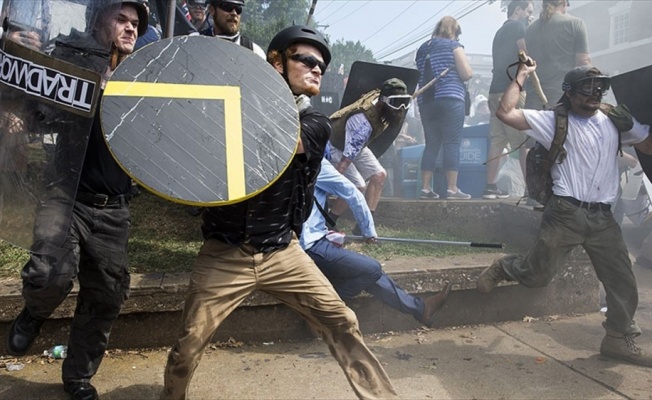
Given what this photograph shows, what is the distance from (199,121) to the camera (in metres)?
2.01

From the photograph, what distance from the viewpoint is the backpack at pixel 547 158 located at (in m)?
3.51

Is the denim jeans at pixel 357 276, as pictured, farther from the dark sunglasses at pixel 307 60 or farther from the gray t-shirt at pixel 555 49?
the gray t-shirt at pixel 555 49

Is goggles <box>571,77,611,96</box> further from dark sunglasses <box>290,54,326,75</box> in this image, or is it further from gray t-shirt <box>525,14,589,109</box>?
gray t-shirt <box>525,14,589,109</box>

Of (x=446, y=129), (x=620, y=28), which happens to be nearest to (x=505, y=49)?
(x=446, y=129)

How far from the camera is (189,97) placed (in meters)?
2.03

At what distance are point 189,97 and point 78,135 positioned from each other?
0.49 meters

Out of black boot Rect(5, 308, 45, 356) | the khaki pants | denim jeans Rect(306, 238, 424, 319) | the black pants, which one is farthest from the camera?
denim jeans Rect(306, 238, 424, 319)

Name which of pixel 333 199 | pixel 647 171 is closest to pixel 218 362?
pixel 333 199

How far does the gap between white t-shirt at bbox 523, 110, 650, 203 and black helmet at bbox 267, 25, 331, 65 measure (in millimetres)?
1777

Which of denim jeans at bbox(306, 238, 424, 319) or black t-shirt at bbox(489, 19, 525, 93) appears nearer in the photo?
denim jeans at bbox(306, 238, 424, 319)

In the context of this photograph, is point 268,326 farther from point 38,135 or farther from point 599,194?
point 599,194

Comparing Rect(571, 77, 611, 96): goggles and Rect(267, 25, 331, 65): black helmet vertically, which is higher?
Rect(571, 77, 611, 96): goggles

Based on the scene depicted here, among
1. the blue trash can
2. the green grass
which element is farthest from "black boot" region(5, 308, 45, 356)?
the blue trash can

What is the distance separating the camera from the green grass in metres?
3.77
